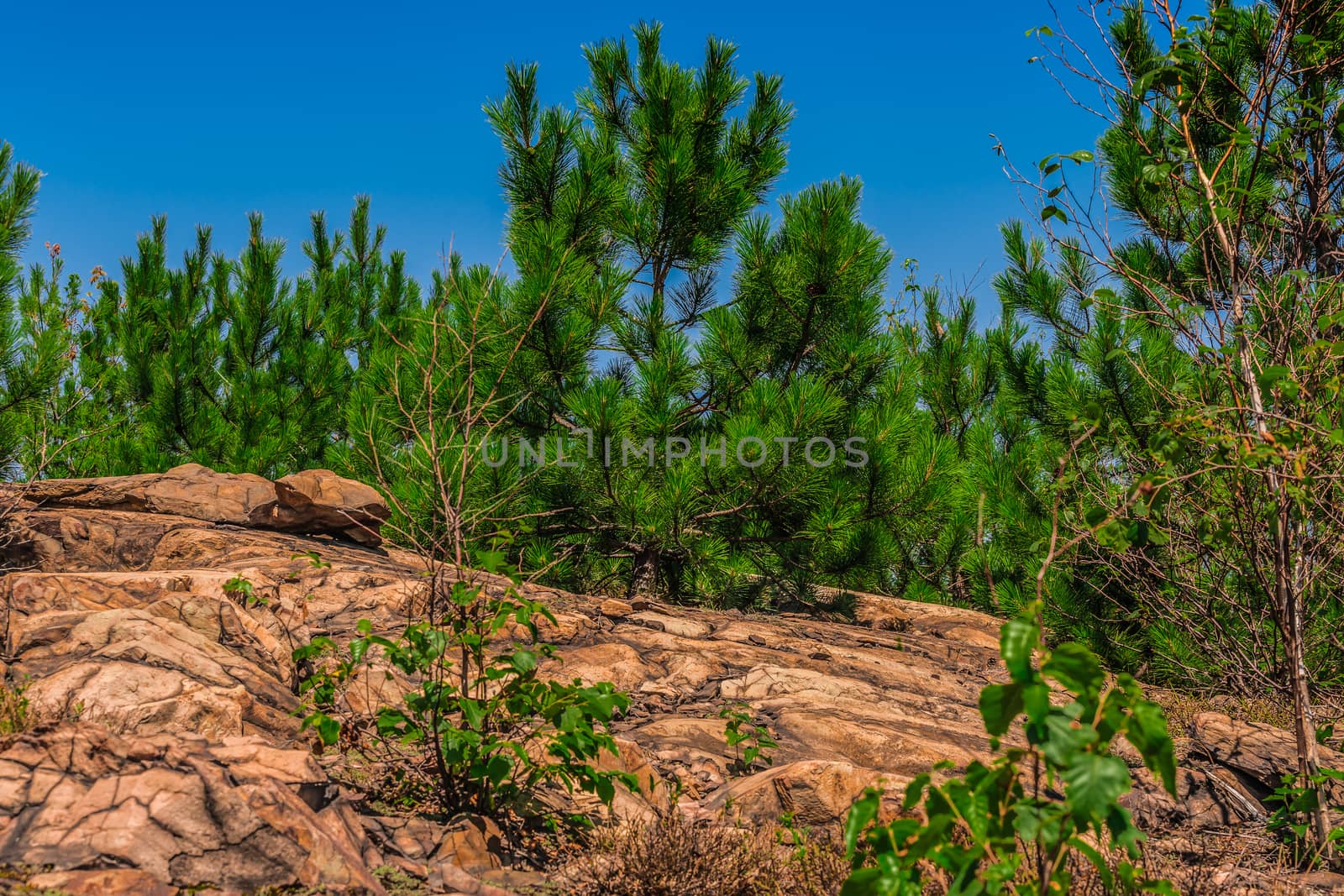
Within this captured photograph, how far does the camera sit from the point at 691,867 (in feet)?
7.64

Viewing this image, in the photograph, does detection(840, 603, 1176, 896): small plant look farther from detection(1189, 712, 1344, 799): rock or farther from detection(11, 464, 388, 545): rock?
detection(11, 464, 388, 545): rock

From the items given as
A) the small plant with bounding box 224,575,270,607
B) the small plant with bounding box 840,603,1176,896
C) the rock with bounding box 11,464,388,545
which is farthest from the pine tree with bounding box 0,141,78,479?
the small plant with bounding box 840,603,1176,896

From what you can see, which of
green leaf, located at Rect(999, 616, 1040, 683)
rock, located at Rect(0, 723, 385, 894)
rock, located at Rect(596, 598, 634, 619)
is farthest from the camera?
rock, located at Rect(596, 598, 634, 619)

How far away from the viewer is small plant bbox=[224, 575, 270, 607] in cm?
381

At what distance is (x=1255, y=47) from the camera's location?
19.0 ft

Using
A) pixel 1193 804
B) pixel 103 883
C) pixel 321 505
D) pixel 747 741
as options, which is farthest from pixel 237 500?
pixel 1193 804

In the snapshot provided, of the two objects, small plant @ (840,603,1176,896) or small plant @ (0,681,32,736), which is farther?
small plant @ (0,681,32,736)

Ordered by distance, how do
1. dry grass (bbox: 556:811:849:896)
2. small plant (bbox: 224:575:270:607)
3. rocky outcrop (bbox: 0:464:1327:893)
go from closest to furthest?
rocky outcrop (bbox: 0:464:1327:893) < dry grass (bbox: 556:811:849:896) < small plant (bbox: 224:575:270:607)

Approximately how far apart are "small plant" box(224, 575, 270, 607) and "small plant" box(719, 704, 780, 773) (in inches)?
84.7

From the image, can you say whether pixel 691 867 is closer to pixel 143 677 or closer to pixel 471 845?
pixel 471 845

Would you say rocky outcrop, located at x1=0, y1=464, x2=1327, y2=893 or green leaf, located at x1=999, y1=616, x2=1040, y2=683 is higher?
green leaf, located at x1=999, y1=616, x2=1040, y2=683

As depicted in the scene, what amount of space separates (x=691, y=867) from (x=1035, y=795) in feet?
3.68

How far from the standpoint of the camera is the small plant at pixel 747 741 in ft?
11.4

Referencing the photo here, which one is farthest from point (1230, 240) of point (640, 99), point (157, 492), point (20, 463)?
point (20, 463)
